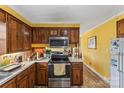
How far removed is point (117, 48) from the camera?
12.9ft

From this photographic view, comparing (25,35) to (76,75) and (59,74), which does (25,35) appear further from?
(76,75)

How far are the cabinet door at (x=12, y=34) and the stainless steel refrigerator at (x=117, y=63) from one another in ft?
8.25

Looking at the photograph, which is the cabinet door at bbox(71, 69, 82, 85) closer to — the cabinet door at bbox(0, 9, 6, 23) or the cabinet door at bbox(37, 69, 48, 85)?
the cabinet door at bbox(37, 69, 48, 85)

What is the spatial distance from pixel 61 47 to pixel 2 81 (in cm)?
342

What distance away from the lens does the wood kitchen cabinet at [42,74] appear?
4.94 m

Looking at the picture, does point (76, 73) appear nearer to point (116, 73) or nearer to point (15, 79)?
point (116, 73)

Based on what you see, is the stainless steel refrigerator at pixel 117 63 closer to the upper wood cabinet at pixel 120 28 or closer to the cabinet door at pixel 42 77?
the upper wood cabinet at pixel 120 28

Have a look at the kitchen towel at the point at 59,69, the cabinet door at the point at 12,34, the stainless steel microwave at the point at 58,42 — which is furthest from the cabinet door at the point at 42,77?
the cabinet door at the point at 12,34

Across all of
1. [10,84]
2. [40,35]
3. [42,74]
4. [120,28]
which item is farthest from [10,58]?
[120,28]

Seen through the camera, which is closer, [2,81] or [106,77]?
[2,81]

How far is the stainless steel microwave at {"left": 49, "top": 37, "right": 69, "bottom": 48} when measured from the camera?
5512 mm

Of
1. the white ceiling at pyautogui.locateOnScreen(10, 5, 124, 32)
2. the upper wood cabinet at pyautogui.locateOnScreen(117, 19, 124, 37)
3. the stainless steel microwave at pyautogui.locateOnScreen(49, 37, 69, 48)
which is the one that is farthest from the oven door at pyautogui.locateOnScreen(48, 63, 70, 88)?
the upper wood cabinet at pyautogui.locateOnScreen(117, 19, 124, 37)
